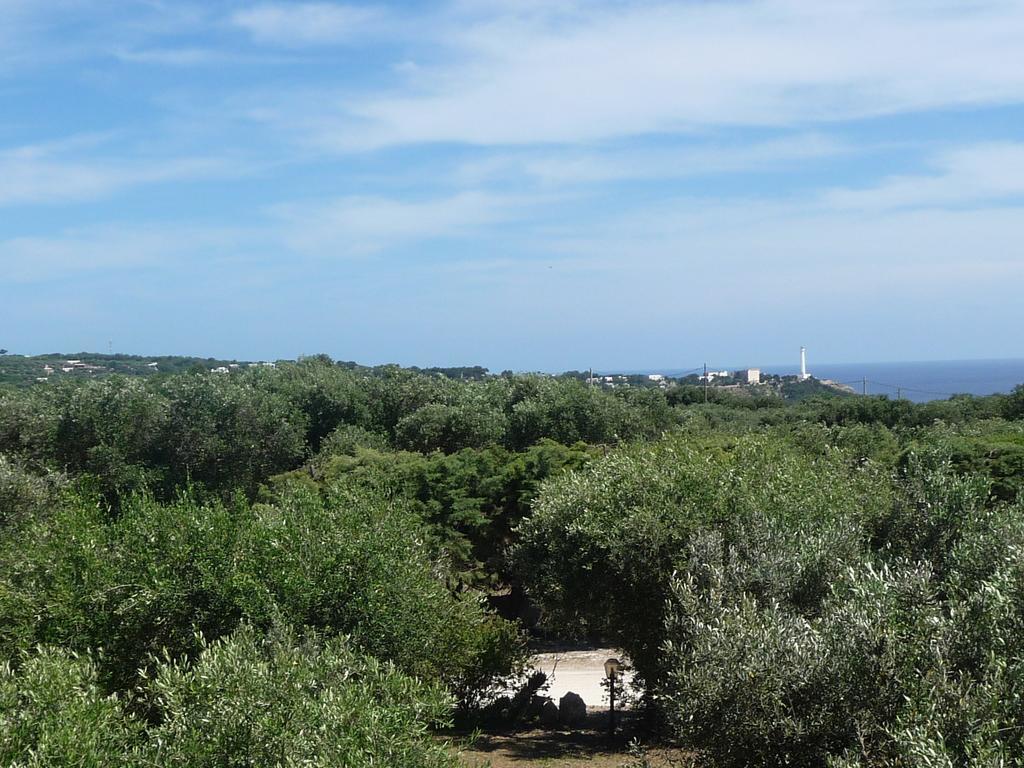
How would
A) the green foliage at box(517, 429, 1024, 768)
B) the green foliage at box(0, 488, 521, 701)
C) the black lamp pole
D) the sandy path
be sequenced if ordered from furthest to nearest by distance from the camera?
the sandy path
the black lamp pole
the green foliage at box(0, 488, 521, 701)
the green foliage at box(517, 429, 1024, 768)

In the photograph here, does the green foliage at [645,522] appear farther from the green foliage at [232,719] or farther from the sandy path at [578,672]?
the green foliage at [232,719]

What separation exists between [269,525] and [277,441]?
29315 mm

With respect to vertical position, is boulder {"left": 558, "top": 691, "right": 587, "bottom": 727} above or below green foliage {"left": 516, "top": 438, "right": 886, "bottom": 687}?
below

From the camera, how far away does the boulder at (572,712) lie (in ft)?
75.3

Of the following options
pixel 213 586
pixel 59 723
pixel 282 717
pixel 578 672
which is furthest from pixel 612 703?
pixel 59 723

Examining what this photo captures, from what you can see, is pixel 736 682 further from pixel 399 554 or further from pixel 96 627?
pixel 96 627

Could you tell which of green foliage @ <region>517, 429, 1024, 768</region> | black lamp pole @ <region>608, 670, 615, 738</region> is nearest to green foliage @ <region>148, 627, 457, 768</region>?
green foliage @ <region>517, 429, 1024, 768</region>

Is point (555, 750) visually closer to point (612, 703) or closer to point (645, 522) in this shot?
point (612, 703)

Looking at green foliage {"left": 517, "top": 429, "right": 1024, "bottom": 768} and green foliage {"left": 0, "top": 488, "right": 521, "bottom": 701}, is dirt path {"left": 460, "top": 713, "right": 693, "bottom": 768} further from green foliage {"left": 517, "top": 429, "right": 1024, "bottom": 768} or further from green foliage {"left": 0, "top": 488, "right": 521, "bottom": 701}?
green foliage {"left": 0, "top": 488, "right": 521, "bottom": 701}

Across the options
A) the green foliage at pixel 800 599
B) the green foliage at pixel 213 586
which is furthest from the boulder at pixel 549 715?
the green foliage at pixel 213 586

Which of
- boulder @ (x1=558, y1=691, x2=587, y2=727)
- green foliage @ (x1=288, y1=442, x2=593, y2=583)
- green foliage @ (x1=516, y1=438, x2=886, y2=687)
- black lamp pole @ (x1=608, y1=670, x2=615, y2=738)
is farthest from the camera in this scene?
green foliage @ (x1=288, y1=442, x2=593, y2=583)

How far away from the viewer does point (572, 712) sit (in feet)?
75.6

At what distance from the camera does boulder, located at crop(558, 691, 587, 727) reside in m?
22.9

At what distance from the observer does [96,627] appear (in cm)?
1492
